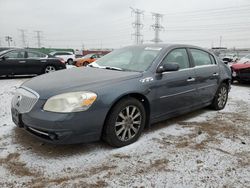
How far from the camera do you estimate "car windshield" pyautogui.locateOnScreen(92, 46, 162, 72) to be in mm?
3601

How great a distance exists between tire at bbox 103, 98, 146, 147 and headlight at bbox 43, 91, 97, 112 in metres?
0.39

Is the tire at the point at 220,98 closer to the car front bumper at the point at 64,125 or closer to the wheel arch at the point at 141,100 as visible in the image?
the wheel arch at the point at 141,100

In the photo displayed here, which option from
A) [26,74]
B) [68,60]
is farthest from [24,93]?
[68,60]

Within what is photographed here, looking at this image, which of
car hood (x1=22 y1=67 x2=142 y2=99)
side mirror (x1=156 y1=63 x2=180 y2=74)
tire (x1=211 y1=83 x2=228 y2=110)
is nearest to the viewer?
car hood (x1=22 y1=67 x2=142 y2=99)

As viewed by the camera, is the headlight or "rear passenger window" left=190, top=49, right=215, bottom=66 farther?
"rear passenger window" left=190, top=49, right=215, bottom=66

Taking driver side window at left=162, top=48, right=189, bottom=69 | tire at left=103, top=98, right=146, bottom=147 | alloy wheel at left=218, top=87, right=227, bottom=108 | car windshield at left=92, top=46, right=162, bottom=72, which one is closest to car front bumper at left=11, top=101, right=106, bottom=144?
tire at left=103, top=98, right=146, bottom=147

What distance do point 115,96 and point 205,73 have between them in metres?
2.33

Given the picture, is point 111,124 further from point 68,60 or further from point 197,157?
point 68,60

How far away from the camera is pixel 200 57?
4.59 meters

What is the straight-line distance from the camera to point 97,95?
278 centimetres

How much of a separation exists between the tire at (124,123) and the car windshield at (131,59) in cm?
62

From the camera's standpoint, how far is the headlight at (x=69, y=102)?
2658 millimetres

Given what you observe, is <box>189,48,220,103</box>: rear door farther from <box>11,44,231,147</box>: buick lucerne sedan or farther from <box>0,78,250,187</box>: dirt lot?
<box>0,78,250,187</box>: dirt lot

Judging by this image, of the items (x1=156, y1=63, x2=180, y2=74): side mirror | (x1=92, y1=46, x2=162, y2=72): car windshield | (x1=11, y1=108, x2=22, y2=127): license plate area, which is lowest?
(x1=11, y1=108, x2=22, y2=127): license plate area
